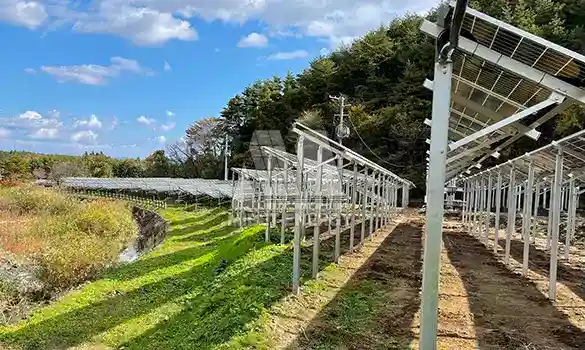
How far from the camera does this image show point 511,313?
22.2ft

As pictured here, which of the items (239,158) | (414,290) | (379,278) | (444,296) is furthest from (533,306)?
(239,158)

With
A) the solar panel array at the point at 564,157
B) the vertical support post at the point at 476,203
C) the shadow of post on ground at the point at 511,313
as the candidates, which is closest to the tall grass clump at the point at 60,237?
the shadow of post on ground at the point at 511,313

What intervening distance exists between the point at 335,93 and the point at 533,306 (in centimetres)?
3804

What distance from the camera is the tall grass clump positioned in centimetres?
1130

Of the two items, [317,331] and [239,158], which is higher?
[239,158]

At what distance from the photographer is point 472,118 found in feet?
28.0

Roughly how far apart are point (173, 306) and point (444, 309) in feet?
16.1

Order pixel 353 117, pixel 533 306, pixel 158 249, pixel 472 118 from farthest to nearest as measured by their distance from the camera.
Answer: pixel 353 117, pixel 158 249, pixel 472 118, pixel 533 306

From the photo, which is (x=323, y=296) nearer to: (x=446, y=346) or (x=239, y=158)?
(x=446, y=346)

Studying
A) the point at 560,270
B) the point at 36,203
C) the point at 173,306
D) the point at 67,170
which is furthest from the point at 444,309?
the point at 67,170

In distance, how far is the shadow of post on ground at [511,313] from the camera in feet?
18.3

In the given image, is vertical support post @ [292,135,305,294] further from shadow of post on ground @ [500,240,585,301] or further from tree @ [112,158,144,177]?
tree @ [112,158,144,177]

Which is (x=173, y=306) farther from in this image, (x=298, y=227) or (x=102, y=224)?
(x=102, y=224)

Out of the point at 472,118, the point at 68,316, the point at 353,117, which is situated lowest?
the point at 68,316
